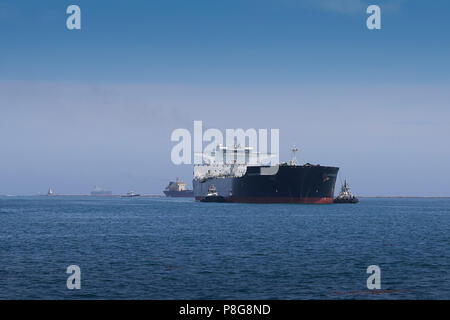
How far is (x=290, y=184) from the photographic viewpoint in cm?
11600

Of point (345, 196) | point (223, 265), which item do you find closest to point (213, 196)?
point (345, 196)

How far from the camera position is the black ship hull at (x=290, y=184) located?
114062 millimetres

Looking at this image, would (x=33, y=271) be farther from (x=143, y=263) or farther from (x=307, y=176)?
(x=307, y=176)

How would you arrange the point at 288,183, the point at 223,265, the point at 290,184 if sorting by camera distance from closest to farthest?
the point at 223,265 < the point at 288,183 < the point at 290,184

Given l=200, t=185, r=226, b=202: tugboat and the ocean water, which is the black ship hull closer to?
l=200, t=185, r=226, b=202: tugboat

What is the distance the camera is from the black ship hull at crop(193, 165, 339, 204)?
114 metres

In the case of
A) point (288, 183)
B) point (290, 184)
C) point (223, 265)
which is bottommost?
point (223, 265)

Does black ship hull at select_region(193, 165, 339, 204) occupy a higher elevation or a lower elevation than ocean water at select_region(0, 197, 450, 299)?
higher

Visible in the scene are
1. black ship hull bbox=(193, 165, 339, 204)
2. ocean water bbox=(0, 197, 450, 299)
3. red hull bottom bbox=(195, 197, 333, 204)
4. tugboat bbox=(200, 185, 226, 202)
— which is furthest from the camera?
tugboat bbox=(200, 185, 226, 202)

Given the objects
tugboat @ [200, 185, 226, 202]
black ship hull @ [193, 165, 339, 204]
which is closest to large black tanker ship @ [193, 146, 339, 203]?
black ship hull @ [193, 165, 339, 204]

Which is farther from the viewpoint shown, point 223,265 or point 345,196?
point 345,196

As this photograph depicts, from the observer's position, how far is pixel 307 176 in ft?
374

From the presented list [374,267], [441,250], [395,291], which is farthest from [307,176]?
[395,291]

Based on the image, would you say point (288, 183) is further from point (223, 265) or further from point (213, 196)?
point (223, 265)
